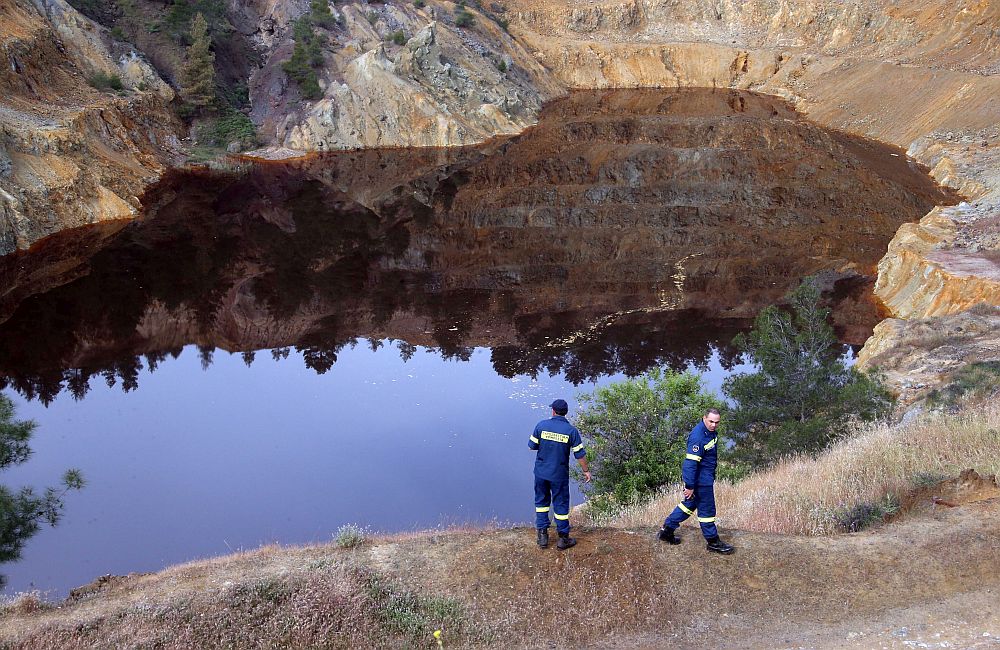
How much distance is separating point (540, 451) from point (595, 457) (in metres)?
5.96

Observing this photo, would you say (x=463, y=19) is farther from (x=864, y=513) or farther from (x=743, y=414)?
(x=864, y=513)

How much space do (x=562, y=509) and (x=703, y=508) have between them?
189 cm

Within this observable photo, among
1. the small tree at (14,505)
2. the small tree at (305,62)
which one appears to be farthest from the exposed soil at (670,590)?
the small tree at (305,62)

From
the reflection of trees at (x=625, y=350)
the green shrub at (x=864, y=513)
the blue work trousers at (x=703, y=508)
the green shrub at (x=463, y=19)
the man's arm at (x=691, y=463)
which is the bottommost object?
the green shrub at (x=864, y=513)

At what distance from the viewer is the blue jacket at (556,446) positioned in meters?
10.8

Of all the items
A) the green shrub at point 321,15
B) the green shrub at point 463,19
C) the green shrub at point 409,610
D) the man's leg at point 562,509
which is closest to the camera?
the green shrub at point 409,610

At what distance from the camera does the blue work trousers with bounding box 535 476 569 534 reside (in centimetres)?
1100

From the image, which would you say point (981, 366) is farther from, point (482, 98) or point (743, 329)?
point (482, 98)

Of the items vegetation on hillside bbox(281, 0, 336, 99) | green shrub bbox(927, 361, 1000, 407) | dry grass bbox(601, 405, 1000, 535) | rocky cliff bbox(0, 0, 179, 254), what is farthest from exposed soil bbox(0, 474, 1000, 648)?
vegetation on hillside bbox(281, 0, 336, 99)

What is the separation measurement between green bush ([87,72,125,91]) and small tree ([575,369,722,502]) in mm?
43555

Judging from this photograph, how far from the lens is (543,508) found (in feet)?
36.3

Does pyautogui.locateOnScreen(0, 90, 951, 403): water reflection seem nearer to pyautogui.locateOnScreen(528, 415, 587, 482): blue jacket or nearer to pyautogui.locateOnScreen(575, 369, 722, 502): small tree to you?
pyautogui.locateOnScreen(575, 369, 722, 502): small tree

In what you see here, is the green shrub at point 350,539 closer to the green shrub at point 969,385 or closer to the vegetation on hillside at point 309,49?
the green shrub at point 969,385

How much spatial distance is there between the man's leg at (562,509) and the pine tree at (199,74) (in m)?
53.1
